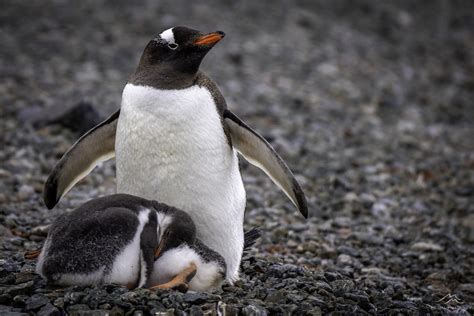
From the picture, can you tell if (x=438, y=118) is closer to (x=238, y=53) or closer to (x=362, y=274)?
(x=238, y=53)

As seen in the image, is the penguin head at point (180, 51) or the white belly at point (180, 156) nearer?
the white belly at point (180, 156)

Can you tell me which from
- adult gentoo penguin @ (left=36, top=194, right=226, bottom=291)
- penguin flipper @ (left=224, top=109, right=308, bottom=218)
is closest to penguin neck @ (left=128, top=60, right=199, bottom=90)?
penguin flipper @ (left=224, top=109, right=308, bottom=218)

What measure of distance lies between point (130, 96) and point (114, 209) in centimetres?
83

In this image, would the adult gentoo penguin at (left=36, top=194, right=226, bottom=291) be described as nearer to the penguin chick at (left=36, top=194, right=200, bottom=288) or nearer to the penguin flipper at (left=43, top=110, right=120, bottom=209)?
the penguin chick at (left=36, top=194, right=200, bottom=288)

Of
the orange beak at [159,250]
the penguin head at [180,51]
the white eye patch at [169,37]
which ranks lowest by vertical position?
the orange beak at [159,250]

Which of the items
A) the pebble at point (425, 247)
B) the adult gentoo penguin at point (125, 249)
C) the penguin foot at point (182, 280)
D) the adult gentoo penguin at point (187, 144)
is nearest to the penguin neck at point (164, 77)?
the adult gentoo penguin at point (187, 144)

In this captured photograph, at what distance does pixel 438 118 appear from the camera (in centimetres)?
1109

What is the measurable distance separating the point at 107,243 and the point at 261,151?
127 cm

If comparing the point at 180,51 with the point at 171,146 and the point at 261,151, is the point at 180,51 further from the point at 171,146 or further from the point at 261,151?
the point at 261,151

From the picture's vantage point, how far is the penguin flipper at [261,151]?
13.8ft

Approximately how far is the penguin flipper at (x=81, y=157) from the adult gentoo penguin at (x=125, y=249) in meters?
0.98

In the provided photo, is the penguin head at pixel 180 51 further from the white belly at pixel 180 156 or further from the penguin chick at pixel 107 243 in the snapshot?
the penguin chick at pixel 107 243

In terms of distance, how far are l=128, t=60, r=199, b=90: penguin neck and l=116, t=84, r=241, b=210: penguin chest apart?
1.5 inches

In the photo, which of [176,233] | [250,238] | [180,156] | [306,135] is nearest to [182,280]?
[176,233]
